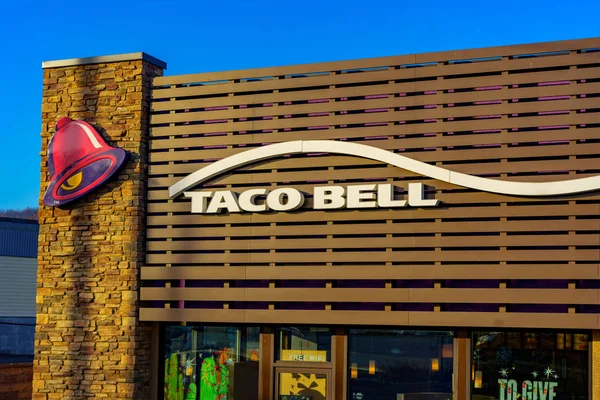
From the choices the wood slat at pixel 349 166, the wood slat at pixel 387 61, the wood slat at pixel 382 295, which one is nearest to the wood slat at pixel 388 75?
the wood slat at pixel 387 61

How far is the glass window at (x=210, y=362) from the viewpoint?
54.8 ft

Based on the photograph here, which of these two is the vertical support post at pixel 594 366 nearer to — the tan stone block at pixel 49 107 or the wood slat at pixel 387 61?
the wood slat at pixel 387 61

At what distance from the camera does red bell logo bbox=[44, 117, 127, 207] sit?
17.3 meters

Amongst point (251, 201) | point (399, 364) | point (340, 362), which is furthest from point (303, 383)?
point (251, 201)

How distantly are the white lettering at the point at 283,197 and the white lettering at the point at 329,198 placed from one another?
28cm

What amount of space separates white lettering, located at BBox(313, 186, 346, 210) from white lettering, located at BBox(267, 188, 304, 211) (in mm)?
277

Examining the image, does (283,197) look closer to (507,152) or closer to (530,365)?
(507,152)

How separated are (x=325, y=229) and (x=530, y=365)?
420 cm

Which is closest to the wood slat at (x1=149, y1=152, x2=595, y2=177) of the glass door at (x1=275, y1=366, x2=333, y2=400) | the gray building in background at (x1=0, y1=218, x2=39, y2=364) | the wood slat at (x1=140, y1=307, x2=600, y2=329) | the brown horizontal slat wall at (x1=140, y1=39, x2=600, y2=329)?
the brown horizontal slat wall at (x1=140, y1=39, x2=600, y2=329)

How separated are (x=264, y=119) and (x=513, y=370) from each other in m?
6.32

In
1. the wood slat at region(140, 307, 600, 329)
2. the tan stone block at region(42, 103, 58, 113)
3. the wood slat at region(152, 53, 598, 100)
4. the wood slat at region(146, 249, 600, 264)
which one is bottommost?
the wood slat at region(140, 307, 600, 329)

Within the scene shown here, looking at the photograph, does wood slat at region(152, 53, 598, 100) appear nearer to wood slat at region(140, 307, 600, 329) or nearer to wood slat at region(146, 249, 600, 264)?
wood slat at region(146, 249, 600, 264)

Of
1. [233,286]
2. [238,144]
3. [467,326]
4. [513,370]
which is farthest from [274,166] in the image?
[513,370]

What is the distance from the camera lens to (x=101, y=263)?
56.7 feet
